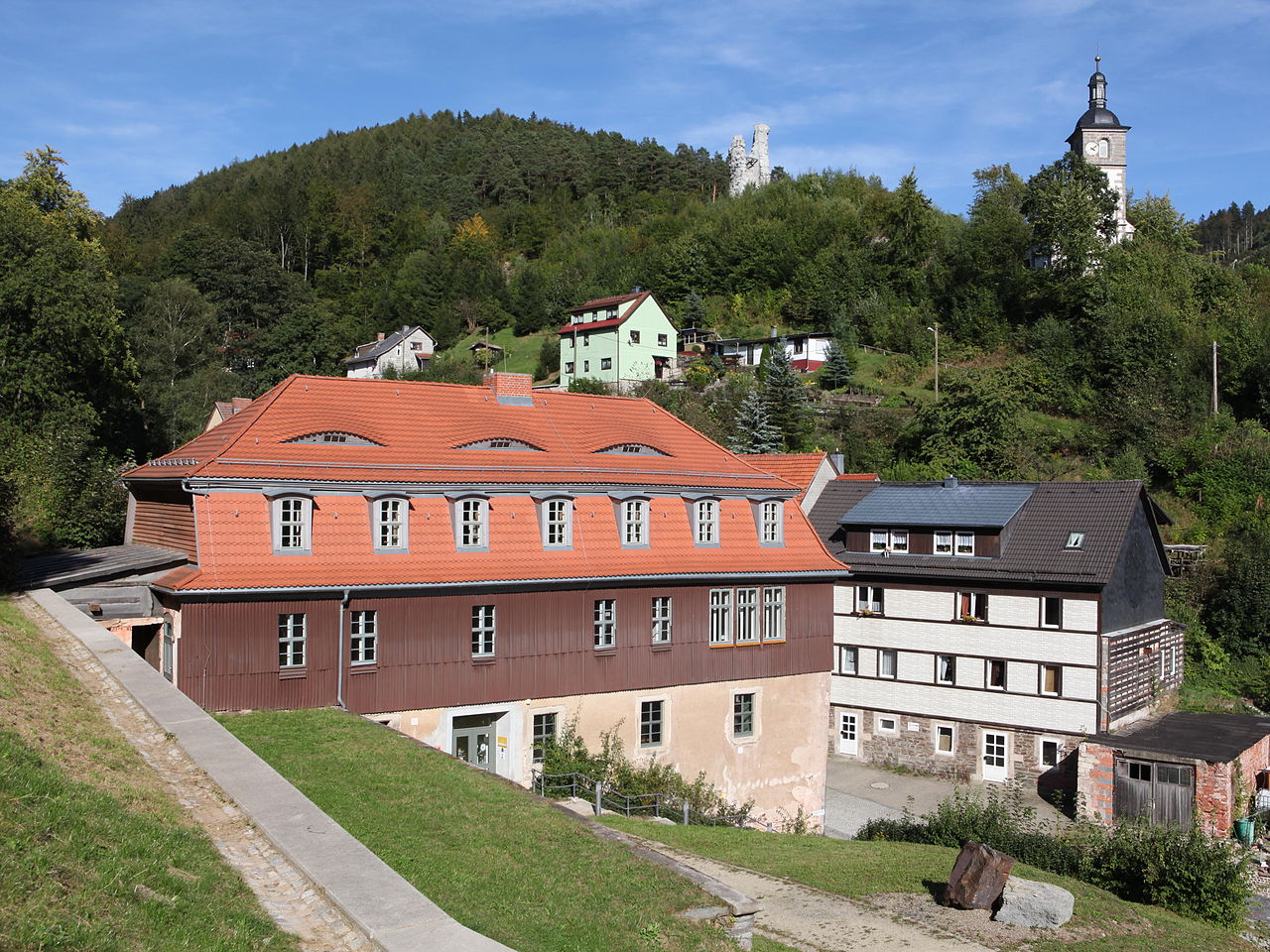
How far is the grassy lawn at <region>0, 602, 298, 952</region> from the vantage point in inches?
263

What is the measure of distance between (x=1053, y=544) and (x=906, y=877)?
18183 mm

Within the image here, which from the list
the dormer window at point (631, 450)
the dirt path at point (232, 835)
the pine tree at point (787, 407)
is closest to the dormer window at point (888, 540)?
the dormer window at point (631, 450)

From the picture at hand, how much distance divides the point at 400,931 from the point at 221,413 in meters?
27.0

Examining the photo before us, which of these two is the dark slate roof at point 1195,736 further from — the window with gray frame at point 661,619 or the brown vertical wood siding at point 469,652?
the window with gray frame at point 661,619

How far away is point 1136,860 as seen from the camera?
709 inches

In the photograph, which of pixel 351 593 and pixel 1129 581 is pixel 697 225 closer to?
pixel 1129 581

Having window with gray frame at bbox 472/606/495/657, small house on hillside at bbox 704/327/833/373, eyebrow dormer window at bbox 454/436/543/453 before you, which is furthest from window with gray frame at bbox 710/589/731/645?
small house on hillside at bbox 704/327/833/373

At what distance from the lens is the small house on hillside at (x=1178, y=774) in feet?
86.1

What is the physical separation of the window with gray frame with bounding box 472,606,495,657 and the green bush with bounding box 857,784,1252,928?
32.3ft

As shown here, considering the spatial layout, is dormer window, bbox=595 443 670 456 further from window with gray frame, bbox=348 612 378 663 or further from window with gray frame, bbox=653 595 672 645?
window with gray frame, bbox=348 612 378 663

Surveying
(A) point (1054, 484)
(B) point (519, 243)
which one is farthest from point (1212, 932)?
(B) point (519, 243)

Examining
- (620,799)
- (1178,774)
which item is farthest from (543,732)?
(1178,774)

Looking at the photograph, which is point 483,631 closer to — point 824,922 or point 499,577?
point 499,577

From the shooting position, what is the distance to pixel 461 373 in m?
68.6
